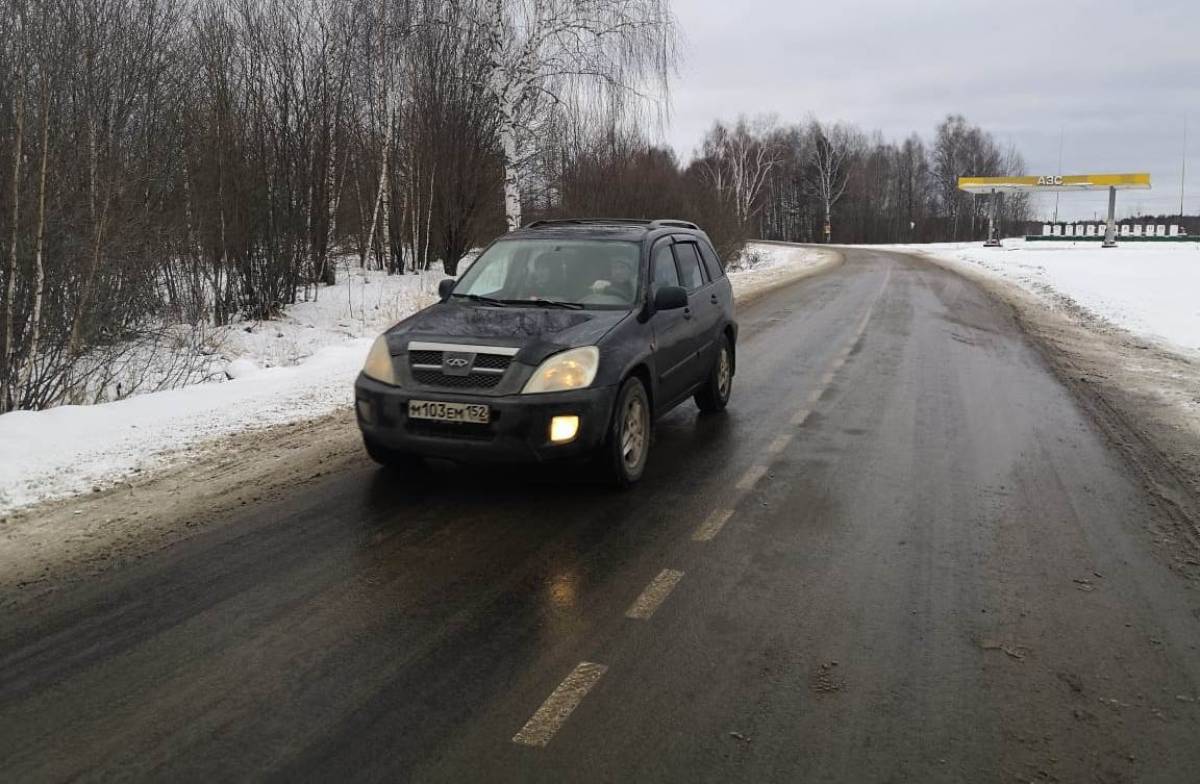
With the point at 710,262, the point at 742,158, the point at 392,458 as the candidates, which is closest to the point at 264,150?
the point at 710,262

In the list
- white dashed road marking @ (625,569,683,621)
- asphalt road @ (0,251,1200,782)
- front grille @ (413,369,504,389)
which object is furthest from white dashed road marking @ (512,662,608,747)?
front grille @ (413,369,504,389)

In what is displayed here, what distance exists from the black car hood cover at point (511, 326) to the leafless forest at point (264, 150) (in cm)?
488

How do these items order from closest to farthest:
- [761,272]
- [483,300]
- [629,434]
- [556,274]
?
[629,434], [483,300], [556,274], [761,272]

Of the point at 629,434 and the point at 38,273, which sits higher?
the point at 38,273

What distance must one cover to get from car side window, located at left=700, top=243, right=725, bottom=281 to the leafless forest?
6298 mm

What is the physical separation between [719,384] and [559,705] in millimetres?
5480

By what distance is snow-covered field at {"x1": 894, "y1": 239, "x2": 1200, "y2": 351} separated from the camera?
1555 centimetres

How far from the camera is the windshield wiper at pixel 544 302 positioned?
6.45 meters

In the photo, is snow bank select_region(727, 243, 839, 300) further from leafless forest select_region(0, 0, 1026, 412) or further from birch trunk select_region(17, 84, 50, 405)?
birch trunk select_region(17, 84, 50, 405)

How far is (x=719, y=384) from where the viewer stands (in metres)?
8.43

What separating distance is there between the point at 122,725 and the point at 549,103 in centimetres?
2061

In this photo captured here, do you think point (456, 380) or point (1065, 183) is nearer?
point (456, 380)

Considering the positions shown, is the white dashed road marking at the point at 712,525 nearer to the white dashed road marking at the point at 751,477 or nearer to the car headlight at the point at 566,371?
the white dashed road marking at the point at 751,477

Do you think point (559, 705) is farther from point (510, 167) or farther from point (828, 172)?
point (828, 172)
